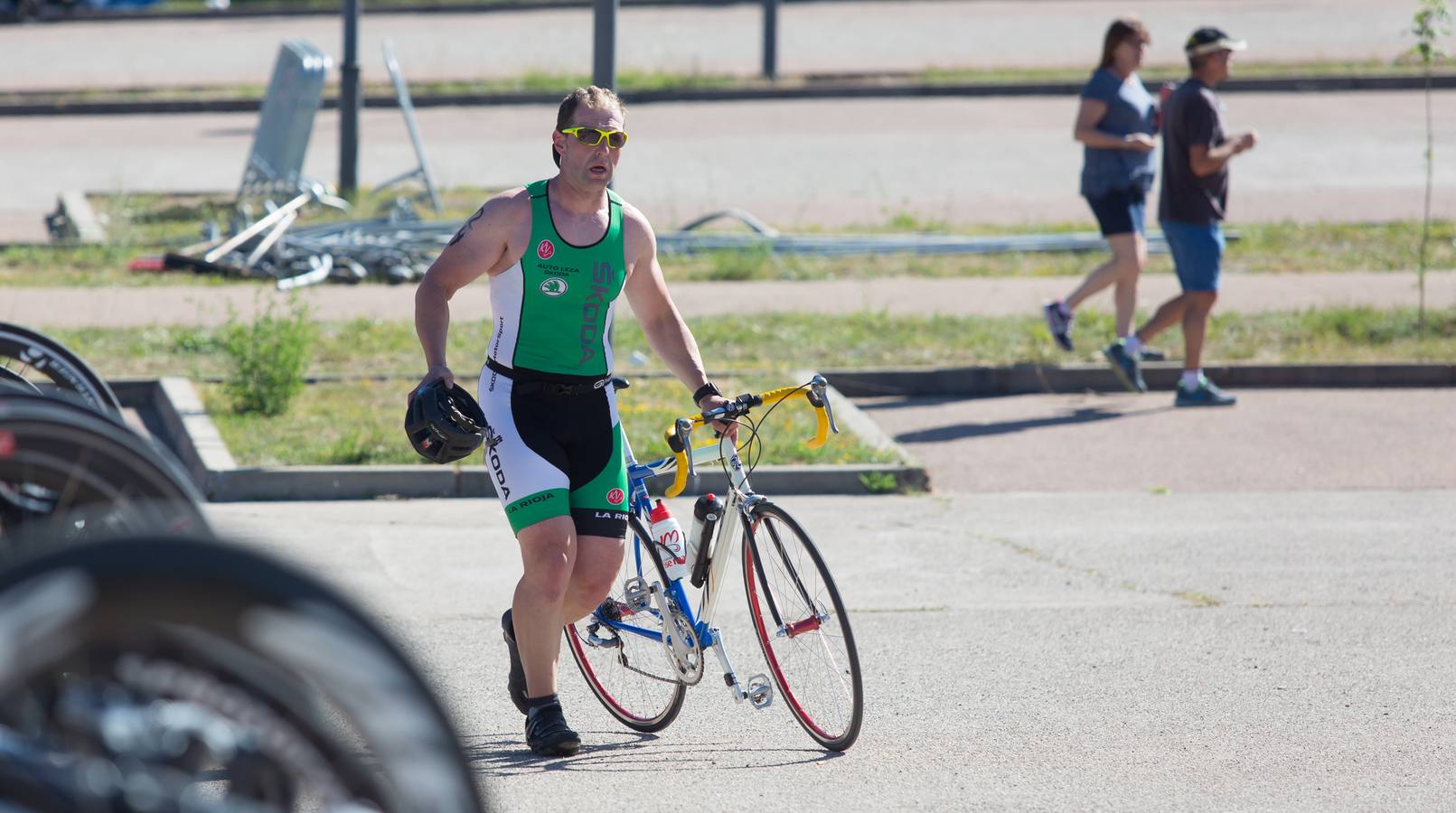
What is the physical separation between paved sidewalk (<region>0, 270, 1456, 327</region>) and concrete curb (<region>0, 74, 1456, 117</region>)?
932 centimetres

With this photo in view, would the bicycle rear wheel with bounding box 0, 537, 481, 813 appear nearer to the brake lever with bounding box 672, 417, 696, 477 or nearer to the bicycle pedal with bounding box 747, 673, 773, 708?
the brake lever with bounding box 672, 417, 696, 477

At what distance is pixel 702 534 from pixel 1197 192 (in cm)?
594

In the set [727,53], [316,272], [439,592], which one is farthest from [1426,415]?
[727,53]

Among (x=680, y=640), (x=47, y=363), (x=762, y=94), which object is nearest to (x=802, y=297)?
(x=680, y=640)

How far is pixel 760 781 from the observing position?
492 cm

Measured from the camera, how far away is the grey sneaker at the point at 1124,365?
10547mm

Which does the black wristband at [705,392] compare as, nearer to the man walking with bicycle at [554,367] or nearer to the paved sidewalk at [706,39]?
the man walking with bicycle at [554,367]

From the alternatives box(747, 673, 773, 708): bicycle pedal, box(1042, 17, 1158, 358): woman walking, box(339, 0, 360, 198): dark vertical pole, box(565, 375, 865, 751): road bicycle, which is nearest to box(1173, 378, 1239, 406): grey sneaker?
box(1042, 17, 1158, 358): woman walking

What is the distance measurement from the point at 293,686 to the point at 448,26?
26994mm

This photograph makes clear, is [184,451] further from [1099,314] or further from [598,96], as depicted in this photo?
[1099,314]

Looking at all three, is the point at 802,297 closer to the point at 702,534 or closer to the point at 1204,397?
the point at 1204,397

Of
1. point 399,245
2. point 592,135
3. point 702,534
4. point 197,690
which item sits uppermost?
point 592,135

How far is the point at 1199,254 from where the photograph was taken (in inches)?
404

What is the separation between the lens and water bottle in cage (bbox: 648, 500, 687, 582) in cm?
515
